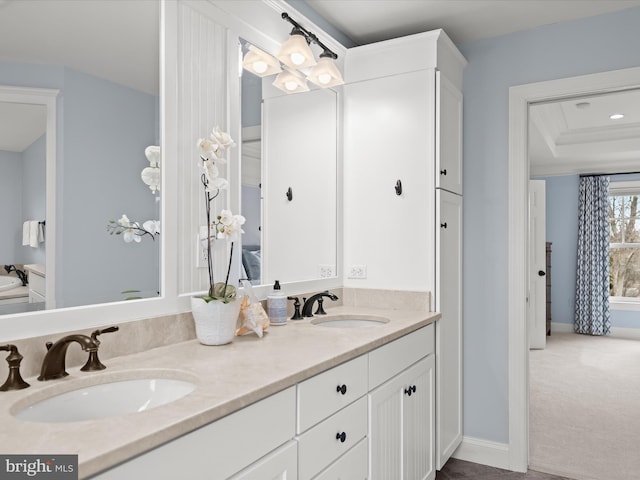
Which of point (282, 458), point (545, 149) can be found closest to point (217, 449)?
point (282, 458)

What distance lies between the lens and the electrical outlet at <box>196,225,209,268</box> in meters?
1.85

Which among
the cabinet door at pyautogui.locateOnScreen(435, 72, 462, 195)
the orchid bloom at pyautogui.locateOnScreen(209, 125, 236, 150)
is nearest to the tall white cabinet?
the cabinet door at pyautogui.locateOnScreen(435, 72, 462, 195)

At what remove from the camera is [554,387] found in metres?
4.43

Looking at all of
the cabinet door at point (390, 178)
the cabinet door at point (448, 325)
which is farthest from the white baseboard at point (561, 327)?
the cabinet door at point (390, 178)

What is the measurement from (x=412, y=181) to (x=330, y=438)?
1.52m

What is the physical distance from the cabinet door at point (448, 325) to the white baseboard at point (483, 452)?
8 centimetres

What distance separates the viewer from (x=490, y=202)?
296 cm

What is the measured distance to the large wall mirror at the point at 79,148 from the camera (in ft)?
4.29

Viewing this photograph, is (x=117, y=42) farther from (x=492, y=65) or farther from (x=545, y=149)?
(x=545, y=149)

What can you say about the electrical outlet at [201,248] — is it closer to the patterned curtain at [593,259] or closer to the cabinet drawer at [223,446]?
the cabinet drawer at [223,446]

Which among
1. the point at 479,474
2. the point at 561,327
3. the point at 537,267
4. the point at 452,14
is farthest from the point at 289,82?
the point at 561,327

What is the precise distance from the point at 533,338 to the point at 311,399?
5374mm

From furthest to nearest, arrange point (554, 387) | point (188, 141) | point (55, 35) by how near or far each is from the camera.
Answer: point (554, 387) → point (188, 141) → point (55, 35)

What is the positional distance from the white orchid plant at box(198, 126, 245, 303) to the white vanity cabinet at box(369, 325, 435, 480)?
61 centimetres
